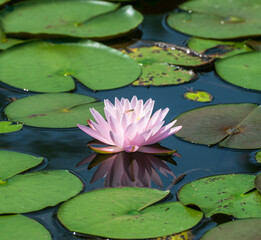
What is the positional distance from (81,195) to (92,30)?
2.30 metres

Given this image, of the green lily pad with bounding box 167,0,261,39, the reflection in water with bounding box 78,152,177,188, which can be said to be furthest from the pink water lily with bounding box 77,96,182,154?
the green lily pad with bounding box 167,0,261,39

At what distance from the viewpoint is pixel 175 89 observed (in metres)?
3.62

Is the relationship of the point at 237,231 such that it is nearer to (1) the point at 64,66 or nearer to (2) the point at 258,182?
(2) the point at 258,182

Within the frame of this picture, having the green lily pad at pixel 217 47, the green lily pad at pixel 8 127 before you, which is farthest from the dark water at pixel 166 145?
the green lily pad at pixel 217 47

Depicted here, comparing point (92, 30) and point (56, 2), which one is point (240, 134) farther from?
point (56, 2)

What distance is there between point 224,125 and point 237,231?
0.99m

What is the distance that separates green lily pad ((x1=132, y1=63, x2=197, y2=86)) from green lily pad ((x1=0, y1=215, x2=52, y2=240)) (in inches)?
64.9

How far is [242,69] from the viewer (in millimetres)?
3785

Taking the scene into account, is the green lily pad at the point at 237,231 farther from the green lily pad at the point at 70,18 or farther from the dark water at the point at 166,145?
the green lily pad at the point at 70,18

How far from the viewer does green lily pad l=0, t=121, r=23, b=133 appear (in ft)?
9.97

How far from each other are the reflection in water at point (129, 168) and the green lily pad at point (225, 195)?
0.63ft

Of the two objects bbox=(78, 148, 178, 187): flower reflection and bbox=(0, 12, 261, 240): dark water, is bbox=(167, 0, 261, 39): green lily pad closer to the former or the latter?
bbox=(0, 12, 261, 240): dark water

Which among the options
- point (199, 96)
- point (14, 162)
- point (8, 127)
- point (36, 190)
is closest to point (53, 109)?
point (8, 127)

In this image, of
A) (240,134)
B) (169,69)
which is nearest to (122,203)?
(240,134)
